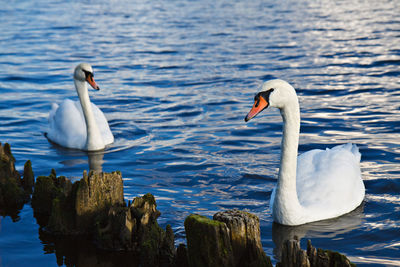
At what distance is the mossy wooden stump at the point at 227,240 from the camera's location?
15.3ft

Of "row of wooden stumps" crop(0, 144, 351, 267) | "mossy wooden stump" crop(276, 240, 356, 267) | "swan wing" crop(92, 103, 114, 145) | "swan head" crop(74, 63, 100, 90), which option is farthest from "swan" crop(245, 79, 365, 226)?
"swan head" crop(74, 63, 100, 90)

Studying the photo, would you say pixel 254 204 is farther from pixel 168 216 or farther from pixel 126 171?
pixel 126 171

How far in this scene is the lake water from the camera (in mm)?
6930

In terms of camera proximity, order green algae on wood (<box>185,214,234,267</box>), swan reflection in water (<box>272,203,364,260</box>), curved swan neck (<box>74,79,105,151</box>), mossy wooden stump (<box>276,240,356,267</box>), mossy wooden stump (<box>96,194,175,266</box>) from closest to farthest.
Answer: mossy wooden stump (<box>276,240,356,267</box>) < green algae on wood (<box>185,214,234,267</box>) < mossy wooden stump (<box>96,194,175,266</box>) < swan reflection in water (<box>272,203,364,260</box>) < curved swan neck (<box>74,79,105,151</box>)

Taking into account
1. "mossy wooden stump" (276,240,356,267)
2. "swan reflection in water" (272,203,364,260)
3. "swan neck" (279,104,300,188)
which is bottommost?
"swan reflection in water" (272,203,364,260)

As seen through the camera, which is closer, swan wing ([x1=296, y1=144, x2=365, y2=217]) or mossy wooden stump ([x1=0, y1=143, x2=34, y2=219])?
swan wing ([x1=296, y1=144, x2=365, y2=217])

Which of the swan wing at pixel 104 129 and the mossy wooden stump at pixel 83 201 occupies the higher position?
the swan wing at pixel 104 129

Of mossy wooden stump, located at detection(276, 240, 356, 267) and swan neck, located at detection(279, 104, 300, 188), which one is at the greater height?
swan neck, located at detection(279, 104, 300, 188)

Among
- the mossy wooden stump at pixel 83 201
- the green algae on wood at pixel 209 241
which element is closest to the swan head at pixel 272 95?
the mossy wooden stump at pixel 83 201

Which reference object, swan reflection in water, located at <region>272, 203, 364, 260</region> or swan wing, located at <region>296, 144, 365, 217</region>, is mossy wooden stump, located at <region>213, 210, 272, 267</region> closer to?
swan reflection in water, located at <region>272, 203, 364, 260</region>

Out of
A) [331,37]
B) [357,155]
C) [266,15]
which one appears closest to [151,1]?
[266,15]

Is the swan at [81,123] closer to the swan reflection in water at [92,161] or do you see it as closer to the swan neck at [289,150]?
the swan reflection in water at [92,161]

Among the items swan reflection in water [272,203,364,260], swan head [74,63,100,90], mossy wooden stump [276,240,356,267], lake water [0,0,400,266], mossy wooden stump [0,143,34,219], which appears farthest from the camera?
swan head [74,63,100,90]

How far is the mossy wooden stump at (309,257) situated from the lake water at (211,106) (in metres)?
1.73
